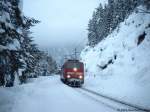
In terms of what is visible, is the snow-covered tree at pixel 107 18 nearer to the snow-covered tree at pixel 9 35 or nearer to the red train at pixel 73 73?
the red train at pixel 73 73

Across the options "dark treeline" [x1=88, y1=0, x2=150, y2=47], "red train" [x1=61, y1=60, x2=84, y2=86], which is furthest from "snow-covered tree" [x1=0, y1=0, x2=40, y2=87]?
"dark treeline" [x1=88, y1=0, x2=150, y2=47]

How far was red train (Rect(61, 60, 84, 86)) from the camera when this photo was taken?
1131 inches

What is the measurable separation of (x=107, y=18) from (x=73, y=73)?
3772 centimetres

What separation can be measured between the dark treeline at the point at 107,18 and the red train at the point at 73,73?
26.7 m

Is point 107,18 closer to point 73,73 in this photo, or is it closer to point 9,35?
point 73,73

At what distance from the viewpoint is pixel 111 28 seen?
64.9 meters

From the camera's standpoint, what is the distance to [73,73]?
29.0 m

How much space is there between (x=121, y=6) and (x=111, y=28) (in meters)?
7.59

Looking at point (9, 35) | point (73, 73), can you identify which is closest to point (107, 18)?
point (73, 73)

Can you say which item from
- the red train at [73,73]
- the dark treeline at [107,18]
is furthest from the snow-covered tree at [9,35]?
the dark treeline at [107,18]

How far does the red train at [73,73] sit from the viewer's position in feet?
94.3

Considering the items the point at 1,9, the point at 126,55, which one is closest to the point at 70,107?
the point at 1,9

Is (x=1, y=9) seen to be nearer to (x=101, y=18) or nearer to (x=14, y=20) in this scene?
(x=14, y=20)

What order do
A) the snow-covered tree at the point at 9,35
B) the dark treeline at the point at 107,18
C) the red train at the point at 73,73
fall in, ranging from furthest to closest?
the dark treeline at the point at 107,18 → the red train at the point at 73,73 → the snow-covered tree at the point at 9,35
